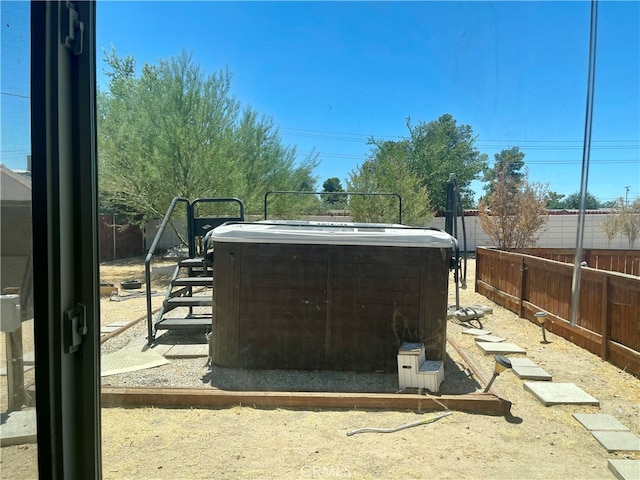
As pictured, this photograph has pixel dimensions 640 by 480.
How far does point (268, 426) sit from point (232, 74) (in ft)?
25.8

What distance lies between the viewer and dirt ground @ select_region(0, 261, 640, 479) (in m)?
1.90

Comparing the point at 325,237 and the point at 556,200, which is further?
the point at 556,200

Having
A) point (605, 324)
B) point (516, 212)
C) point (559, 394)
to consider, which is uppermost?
point (516, 212)

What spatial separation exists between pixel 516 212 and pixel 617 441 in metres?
8.61

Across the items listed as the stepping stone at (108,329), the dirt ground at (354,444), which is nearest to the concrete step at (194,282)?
the stepping stone at (108,329)

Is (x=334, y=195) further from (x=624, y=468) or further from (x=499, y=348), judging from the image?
(x=624, y=468)

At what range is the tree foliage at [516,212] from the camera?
32.1ft

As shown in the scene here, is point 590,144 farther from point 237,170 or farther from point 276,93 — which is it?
point 237,170

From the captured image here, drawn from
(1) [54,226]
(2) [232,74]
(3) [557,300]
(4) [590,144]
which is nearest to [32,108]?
(1) [54,226]

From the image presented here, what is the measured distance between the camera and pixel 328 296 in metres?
3.24

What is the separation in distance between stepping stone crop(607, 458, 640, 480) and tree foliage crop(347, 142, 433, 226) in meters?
6.79

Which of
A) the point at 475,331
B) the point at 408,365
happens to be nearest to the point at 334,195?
the point at 475,331

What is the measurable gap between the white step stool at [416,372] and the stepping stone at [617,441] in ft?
2.98

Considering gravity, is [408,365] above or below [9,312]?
below
